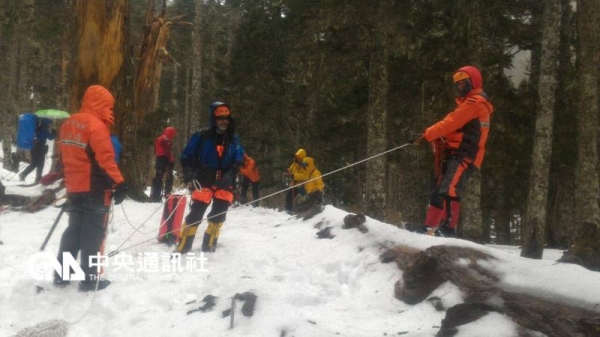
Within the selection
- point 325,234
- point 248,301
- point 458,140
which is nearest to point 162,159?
point 325,234

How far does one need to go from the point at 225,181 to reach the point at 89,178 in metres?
2.09

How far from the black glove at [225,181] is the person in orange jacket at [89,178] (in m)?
1.73

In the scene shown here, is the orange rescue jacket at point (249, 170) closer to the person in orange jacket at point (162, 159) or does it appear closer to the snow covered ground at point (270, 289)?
the person in orange jacket at point (162, 159)

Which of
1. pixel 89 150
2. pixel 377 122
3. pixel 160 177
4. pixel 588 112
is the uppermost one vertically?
pixel 588 112

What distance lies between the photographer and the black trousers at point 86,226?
218 inches

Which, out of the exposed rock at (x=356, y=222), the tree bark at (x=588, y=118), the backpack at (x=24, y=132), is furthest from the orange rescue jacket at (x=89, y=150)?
the tree bark at (x=588, y=118)

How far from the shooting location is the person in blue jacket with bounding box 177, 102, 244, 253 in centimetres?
702

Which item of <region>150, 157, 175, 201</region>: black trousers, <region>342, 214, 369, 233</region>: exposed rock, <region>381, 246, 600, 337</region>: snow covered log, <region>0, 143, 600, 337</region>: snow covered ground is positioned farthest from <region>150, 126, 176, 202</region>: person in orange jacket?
<region>381, 246, 600, 337</region>: snow covered log

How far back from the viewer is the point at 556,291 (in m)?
3.47

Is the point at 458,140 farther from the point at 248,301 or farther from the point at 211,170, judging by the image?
the point at 248,301

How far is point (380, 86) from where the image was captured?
13734mm

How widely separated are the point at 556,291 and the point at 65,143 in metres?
4.84

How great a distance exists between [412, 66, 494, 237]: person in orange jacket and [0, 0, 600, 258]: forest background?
4957mm

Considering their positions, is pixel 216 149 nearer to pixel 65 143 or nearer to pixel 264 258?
pixel 264 258
